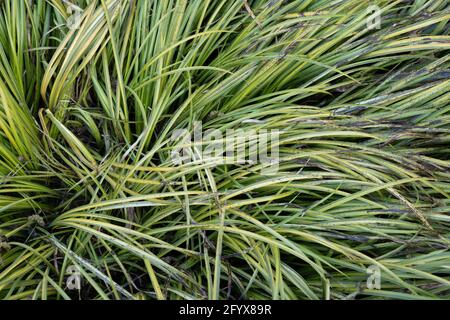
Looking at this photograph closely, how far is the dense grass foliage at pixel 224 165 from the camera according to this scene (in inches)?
35.6

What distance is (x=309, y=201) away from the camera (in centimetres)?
103

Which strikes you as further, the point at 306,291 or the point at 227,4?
the point at 227,4

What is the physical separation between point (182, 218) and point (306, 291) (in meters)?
0.29

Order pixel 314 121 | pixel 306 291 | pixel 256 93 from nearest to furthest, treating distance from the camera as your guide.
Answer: pixel 306 291
pixel 314 121
pixel 256 93

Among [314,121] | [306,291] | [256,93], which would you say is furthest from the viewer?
[256,93]

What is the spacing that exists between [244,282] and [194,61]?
0.52 meters

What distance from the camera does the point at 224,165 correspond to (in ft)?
3.30

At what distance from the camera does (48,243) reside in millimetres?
942

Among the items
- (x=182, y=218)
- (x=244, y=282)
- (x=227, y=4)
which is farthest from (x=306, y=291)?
(x=227, y=4)

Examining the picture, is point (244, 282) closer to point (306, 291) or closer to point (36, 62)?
point (306, 291)

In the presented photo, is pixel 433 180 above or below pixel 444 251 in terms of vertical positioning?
above

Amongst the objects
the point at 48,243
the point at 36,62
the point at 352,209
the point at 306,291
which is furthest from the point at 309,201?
the point at 36,62

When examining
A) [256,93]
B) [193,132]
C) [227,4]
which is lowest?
[193,132]

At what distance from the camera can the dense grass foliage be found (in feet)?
2.96
